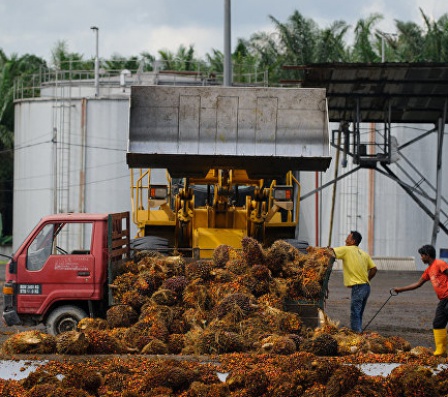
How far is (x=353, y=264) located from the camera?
14039 millimetres

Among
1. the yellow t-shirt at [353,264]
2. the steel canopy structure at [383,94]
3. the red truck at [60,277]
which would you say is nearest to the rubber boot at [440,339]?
the yellow t-shirt at [353,264]

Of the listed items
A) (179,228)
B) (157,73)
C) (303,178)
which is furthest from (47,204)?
(179,228)

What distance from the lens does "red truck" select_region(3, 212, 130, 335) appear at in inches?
512

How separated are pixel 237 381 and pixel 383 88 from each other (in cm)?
1719

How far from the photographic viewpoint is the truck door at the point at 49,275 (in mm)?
13016

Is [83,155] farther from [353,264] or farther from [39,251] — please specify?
[353,264]

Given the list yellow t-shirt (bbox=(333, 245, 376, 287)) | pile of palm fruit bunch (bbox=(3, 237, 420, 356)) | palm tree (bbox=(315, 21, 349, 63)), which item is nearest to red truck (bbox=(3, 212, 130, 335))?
pile of palm fruit bunch (bbox=(3, 237, 420, 356))

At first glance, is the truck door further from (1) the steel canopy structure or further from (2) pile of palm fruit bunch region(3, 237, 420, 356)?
(1) the steel canopy structure

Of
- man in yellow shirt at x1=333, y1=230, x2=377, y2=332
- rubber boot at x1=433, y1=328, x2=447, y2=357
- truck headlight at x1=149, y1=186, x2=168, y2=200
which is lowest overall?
rubber boot at x1=433, y1=328, x2=447, y2=357

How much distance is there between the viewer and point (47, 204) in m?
38.8

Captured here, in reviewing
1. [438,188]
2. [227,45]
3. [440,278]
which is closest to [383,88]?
[438,188]

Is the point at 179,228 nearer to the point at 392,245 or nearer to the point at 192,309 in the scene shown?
the point at 192,309

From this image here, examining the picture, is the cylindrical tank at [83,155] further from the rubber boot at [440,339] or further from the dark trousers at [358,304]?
the rubber boot at [440,339]

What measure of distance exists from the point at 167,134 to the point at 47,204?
24.8m
